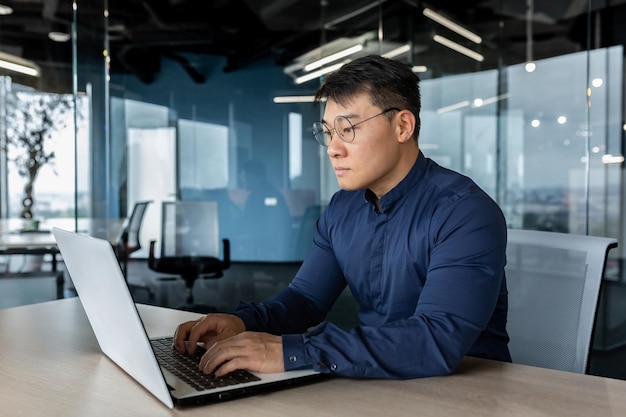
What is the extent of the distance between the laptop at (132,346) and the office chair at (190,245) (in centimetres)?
374

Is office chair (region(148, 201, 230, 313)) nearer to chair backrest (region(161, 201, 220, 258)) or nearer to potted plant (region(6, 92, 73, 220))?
chair backrest (region(161, 201, 220, 258))

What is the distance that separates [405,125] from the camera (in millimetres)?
1615

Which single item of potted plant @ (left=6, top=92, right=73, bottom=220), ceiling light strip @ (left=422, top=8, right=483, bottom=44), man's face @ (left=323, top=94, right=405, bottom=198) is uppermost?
ceiling light strip @ (left=422, top=8, right=483, bottom=44)

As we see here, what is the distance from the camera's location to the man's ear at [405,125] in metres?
1.60

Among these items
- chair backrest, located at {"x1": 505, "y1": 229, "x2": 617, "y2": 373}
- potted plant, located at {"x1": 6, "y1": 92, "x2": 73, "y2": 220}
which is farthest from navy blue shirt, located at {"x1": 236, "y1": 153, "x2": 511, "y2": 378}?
potted plant, located at {"x1": 6, "y1": 92, "x2": 73, "y2": 220}

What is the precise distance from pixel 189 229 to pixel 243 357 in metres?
3.99

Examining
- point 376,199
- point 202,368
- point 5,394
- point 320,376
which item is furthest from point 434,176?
point 5,394

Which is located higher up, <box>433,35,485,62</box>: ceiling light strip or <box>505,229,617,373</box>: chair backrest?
<box>433,35,485,62</box>: ceiling light strip

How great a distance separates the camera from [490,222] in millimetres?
1399

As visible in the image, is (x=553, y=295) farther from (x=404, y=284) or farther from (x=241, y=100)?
(x=241, y=100)

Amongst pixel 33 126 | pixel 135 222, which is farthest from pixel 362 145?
pixel 33 126

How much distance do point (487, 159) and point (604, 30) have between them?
1143 millimetres

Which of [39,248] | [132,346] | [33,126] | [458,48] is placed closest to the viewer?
[132,346]

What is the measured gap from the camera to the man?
1182 mm
